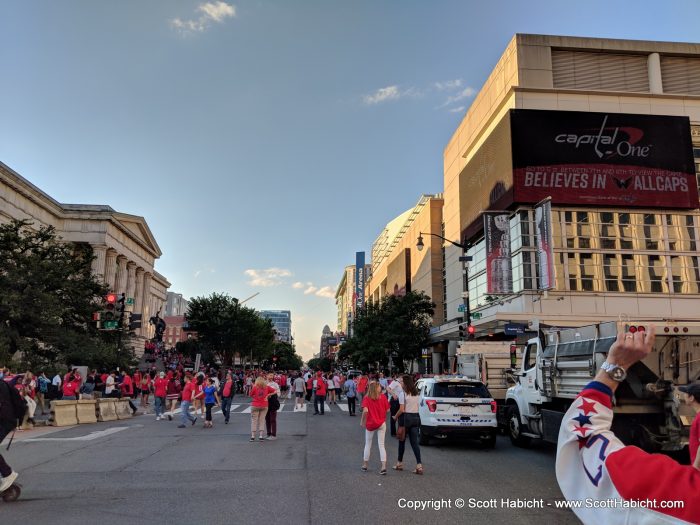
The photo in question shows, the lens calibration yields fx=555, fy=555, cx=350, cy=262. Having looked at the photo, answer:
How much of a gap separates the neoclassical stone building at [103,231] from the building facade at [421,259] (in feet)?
115

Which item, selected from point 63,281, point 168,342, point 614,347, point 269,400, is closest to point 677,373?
point 614,347

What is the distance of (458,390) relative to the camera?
13625 mm

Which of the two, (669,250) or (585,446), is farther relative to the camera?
(669,250)

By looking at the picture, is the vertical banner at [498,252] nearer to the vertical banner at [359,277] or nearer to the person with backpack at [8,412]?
the person with backpack at [8,412]

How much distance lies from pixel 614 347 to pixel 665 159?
46.5 meters

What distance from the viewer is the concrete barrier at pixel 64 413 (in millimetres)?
18688

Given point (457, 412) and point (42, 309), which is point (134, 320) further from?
point (457, 412)

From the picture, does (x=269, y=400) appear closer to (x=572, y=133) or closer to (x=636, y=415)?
(x=636, y=415)

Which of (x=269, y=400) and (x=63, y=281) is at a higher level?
(x=63, y=281)

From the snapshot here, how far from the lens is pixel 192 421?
62.3 ft

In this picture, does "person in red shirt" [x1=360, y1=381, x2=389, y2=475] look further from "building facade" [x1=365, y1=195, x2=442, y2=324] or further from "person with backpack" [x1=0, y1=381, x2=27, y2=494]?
"building facade" [x1=365, y1=195, x2=442, y2=324]

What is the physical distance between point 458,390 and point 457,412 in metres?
0.55

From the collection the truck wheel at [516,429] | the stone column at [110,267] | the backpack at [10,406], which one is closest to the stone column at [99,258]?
the stone column at [110,267]

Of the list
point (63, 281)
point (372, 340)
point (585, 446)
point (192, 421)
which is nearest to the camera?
point (585, 446)
